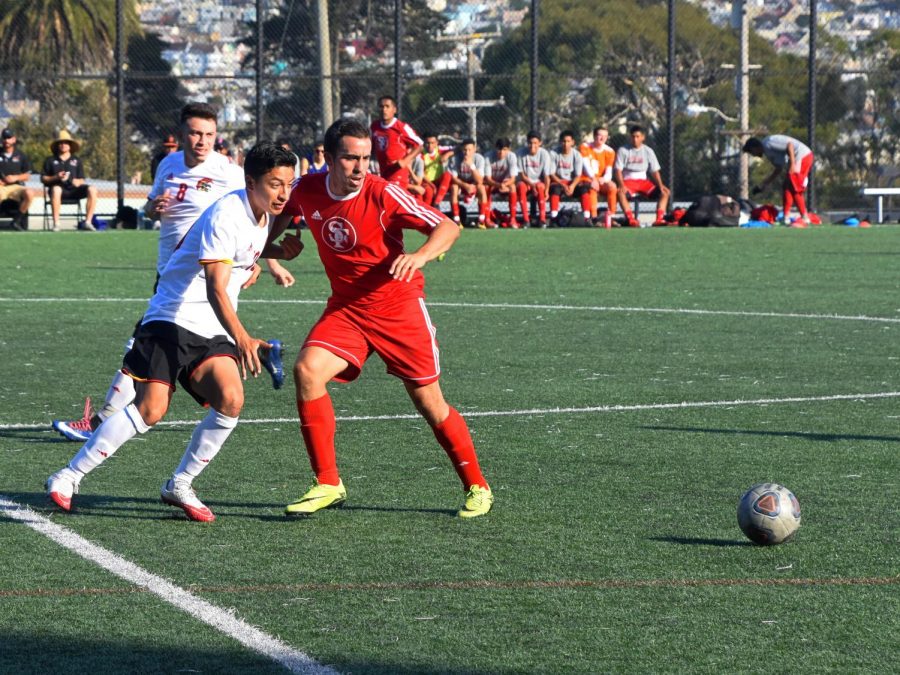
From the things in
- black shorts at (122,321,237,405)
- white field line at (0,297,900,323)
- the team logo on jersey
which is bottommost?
white field line at (0,297,900,323)

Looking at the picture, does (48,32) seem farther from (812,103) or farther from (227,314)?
(227,314)

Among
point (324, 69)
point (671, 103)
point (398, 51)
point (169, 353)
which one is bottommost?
point (169, 353)

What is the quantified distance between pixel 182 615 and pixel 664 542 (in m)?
1.85

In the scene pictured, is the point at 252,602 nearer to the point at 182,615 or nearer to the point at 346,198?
the point at 182,615

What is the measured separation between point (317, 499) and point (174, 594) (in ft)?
4.28

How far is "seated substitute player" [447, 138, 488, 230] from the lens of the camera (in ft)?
96.4

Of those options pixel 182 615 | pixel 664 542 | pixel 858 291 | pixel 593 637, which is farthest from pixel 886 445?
pixel 858 291

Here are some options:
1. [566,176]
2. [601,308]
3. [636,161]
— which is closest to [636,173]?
[636,161]

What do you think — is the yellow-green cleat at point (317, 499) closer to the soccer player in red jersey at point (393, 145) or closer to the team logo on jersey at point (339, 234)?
the team logo on jersey at point (339, 234)

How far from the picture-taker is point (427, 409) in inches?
256

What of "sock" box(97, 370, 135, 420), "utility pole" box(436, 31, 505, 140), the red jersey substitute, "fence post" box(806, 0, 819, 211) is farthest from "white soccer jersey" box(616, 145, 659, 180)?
"sock" box(97, 370, 135, 420)

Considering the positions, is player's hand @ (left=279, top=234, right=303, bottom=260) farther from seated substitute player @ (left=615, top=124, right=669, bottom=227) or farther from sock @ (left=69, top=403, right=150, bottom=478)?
seated substitute player @ (left=615, top=124, right=669, bottom=227)

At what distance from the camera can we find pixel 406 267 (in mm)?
6133

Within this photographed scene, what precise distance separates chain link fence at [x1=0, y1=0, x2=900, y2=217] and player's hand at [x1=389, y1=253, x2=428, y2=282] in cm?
2685
